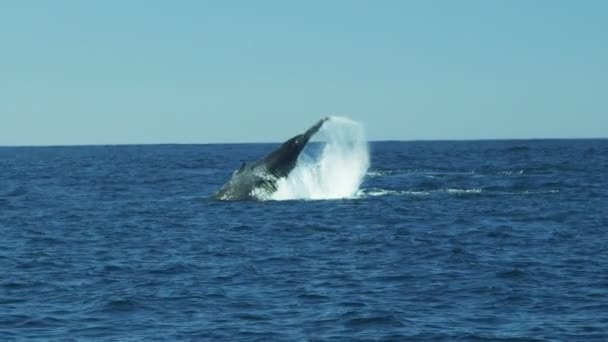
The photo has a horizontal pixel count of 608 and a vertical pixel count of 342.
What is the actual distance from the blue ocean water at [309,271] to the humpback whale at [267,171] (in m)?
0.62

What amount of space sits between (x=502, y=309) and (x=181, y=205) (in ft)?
78.6

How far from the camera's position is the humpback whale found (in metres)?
34.4

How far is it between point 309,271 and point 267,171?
45.5 feet

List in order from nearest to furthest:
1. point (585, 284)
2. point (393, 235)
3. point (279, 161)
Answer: point (585, 284), point (393, 235), point (279, 161)

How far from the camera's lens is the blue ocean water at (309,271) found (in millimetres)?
17422

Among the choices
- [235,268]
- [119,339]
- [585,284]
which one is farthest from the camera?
[235,268]

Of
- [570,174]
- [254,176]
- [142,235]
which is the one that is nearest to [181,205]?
[254,176]

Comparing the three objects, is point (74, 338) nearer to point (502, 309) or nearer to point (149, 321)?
point (149, 321)

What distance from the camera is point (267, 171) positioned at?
119 feet

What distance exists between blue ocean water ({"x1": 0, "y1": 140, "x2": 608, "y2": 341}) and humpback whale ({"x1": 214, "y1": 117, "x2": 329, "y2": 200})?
623 millimetres

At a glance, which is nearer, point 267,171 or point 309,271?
point 309,271

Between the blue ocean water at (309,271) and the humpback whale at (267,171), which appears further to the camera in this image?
the humpback whale at (267,171)

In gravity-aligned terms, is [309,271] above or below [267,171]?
below

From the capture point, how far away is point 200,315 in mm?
18250
